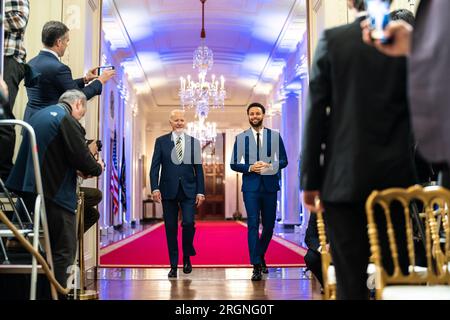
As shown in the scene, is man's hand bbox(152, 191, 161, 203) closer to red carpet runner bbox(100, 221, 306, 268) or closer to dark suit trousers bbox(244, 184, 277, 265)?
dark suit trousers bbox(244, 184, 277, 265)

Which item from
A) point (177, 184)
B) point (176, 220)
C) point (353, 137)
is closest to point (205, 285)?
point (176, 220)

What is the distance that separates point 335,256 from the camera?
2.27 m

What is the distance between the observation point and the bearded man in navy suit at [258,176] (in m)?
5.95

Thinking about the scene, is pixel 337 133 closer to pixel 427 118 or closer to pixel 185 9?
pixel 427 118

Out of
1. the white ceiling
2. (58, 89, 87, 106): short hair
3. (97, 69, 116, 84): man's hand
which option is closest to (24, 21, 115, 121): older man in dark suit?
(97, 69, 116, 84): man's hand

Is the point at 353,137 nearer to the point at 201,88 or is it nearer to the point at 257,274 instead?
the point at 257,274

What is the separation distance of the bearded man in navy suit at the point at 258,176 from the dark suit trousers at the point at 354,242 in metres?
3.58

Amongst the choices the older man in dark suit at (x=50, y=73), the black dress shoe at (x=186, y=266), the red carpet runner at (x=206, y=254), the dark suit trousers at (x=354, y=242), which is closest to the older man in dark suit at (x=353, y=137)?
the dark suit trousers at (x=354, y=242)

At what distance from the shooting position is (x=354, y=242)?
7.18ft

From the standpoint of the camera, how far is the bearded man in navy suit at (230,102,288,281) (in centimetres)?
595

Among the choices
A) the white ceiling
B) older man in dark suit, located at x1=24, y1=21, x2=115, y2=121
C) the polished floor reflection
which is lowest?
the polished floor reflection

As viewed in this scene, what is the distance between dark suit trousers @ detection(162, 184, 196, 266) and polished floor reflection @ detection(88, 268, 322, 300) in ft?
0.98

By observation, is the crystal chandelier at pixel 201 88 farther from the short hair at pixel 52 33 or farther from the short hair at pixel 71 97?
the short hair at pixel 71 97

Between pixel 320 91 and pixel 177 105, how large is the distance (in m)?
19.8
